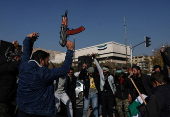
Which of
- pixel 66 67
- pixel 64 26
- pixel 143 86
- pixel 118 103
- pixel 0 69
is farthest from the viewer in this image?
pixel 118 103

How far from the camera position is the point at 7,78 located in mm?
3139

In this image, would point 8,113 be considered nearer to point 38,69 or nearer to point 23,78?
point 23,78

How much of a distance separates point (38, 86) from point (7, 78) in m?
1.42

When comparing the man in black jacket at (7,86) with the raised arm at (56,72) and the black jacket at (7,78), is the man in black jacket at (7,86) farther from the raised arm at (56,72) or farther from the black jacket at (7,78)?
the raised arm at (56,72)

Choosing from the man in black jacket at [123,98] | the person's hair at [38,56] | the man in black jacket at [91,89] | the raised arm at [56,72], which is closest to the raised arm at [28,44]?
the person's hair at [38,56]

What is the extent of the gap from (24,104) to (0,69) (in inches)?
53.1

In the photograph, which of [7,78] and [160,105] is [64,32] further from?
[160,105]

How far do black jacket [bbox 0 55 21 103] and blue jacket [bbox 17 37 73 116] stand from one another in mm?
1030

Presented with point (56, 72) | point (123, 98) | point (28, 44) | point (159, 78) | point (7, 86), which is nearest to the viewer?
point (56, 72)

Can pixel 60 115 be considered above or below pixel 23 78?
below

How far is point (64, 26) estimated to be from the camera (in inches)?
139

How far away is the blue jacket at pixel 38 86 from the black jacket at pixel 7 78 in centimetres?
103

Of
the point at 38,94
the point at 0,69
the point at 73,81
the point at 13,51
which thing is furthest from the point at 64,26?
the point at 73,81

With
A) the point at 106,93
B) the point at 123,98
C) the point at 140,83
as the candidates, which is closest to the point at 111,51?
the point at 123,98
